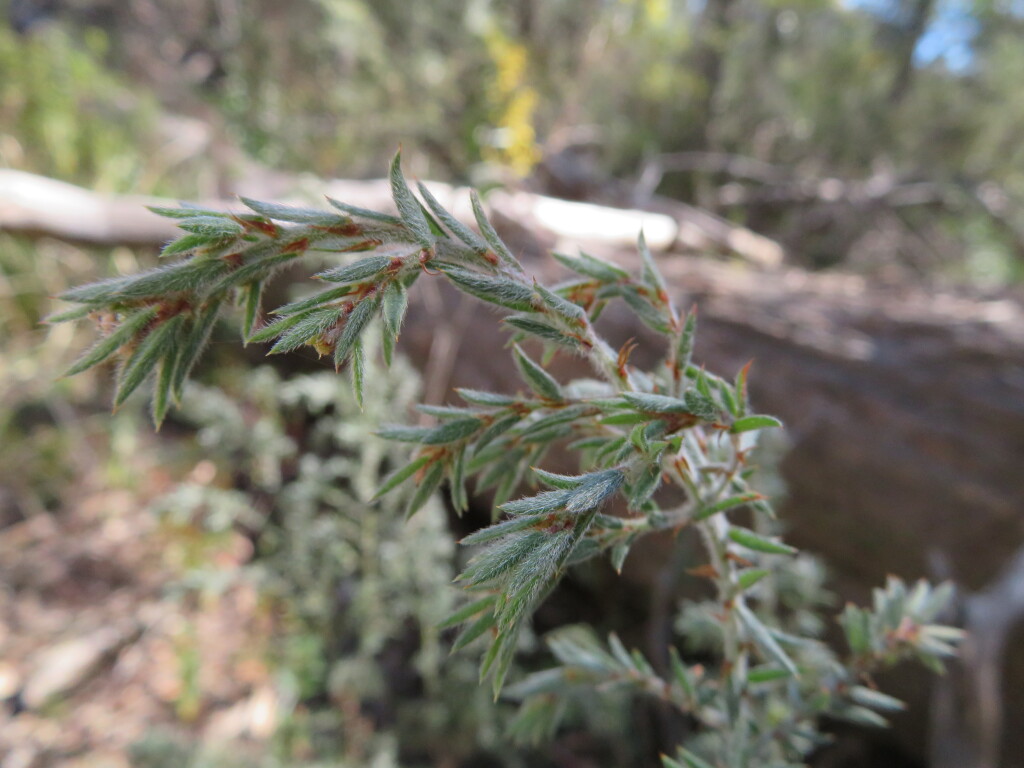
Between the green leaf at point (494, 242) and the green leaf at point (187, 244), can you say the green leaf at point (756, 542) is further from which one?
the green leaf at point (187, 244)

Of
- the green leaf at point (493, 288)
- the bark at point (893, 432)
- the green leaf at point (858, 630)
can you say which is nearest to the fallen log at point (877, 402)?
the bark at point (893, 432)

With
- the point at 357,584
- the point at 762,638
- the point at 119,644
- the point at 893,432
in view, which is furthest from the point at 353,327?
the point at 119,644

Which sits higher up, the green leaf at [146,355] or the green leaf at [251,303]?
the green leaf at [251,303]

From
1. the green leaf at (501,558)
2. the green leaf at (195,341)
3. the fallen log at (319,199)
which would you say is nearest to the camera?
the green leaf at (501,558)

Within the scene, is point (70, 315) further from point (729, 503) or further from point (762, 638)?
point (762, 638)

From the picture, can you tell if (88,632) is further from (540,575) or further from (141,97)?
(141,97)

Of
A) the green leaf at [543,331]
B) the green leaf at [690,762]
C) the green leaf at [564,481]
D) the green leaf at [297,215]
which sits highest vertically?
the green leaf at [297,215]

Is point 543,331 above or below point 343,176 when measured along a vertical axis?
below
